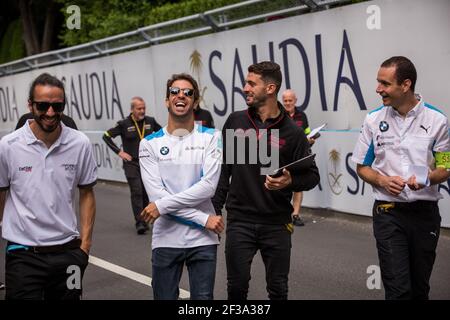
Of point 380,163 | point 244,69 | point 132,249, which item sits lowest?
point 132,249

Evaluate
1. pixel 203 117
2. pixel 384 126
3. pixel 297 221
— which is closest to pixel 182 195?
pixel 384 126

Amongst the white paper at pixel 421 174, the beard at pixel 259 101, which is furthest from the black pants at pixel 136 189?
the white paper at pixel 421 174

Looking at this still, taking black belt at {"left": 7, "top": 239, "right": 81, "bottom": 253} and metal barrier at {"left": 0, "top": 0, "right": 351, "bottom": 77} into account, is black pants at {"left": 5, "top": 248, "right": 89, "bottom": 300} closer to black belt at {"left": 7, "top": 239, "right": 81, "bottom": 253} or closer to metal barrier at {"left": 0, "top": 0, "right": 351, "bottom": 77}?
black belt at {"left": 7, "top": 239, "right": 81, "bottom": 253}

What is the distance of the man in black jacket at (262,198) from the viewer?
4.68 metres

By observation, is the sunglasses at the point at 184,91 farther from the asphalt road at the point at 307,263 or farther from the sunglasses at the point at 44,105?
the asphalt road at the point at 307,263

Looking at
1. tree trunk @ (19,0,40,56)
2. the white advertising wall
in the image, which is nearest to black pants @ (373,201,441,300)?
the white advertising wall

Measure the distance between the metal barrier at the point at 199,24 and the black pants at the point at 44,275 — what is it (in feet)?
23.3

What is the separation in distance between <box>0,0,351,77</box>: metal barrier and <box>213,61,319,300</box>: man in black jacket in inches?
224

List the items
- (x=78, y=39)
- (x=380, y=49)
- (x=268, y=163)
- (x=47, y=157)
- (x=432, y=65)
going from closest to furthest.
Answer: (x=47, y=157)
(x=268, y=163)
(x=432, y=65)
(x=380, y=49)
(x=78, y=39)

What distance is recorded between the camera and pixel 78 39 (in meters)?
23.7

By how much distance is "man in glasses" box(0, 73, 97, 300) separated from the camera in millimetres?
3980
